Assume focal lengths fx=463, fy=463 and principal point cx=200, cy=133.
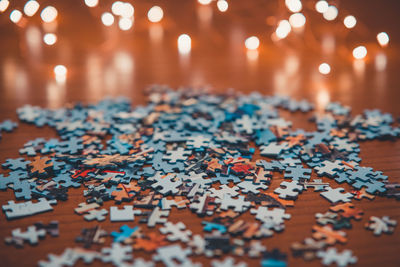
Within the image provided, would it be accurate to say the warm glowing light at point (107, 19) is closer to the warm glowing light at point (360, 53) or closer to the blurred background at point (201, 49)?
the blurred background at point (201, 49)

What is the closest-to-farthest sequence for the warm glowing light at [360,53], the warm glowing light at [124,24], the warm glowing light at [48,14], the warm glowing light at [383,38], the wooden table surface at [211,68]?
the wooden table surface at [211,68] < the warm glowing light at [360,53] < the warm glowing light at [383,38] < the warm glowing light at [124,24] < the warm glowing light at [48,14]

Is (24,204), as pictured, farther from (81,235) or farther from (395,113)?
(395,113)

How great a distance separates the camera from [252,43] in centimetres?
381

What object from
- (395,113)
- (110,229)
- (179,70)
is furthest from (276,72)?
(110,229)

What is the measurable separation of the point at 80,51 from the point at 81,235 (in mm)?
2233

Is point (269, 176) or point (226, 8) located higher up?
point (226, 8)

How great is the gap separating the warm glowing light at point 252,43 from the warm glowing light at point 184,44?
470 mm

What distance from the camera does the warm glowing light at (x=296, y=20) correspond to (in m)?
4.13

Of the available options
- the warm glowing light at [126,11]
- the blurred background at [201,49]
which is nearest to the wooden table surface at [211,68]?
the blurred background at [201,49]

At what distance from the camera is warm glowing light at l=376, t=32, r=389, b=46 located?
A: 12.6ft

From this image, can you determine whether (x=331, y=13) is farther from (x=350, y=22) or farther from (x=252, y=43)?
(x=252, y=43)

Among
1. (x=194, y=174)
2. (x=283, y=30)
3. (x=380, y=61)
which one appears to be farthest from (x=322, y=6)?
(x=194, y=174)

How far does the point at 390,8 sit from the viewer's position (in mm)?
4406

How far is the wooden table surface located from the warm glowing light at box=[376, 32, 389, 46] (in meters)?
0.06
